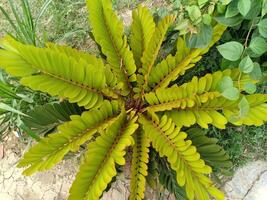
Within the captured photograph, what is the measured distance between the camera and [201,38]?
1.91m

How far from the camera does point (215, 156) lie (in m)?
2.21

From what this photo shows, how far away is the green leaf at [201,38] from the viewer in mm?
1884

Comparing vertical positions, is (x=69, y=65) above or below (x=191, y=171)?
above

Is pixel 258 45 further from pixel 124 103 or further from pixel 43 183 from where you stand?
pixel 43 183

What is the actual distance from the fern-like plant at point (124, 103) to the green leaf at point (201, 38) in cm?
14

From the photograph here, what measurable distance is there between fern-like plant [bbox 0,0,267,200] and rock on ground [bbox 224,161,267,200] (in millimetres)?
300

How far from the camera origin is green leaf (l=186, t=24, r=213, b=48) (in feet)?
6.18

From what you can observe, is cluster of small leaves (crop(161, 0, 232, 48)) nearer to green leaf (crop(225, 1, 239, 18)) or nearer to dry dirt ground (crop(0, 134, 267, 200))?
green leaf (crop(225, 1, 239, 18))

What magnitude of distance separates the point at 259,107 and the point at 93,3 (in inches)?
37.5

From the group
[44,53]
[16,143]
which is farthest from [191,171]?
[16,143]

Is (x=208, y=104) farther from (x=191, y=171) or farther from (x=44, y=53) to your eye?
(x=44, y=53)

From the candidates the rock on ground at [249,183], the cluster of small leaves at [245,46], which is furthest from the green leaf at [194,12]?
the rock on ground at [249,183]

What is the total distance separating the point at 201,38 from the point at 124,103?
63 cm

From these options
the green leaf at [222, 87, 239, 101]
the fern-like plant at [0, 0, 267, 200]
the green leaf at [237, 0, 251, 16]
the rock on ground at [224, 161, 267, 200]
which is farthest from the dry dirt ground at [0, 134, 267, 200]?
the green leaf at [237, 0, 251, 16]
